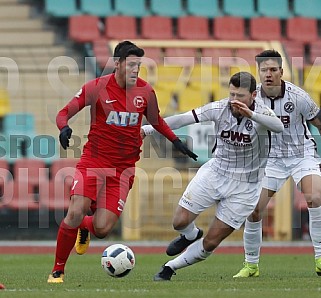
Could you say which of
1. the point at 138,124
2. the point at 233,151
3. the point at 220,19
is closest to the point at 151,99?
the point at 138,124

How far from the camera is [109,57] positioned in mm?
19953

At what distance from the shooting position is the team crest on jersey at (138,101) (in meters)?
9.79

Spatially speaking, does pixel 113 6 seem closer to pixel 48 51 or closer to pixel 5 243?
pixel 48 51

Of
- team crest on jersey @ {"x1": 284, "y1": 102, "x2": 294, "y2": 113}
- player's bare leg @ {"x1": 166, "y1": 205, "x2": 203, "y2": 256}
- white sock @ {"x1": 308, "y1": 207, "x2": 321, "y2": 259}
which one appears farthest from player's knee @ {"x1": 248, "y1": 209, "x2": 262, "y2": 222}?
team crest on jersey @ {"x1": 284, "y1": 102, "x2": 294, "y2": 113}

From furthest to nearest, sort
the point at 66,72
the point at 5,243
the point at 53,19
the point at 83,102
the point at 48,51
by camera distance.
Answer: the point at 53,19, the point at 48,51, the point at 66,72, the point at 5,243, the point at 83,102

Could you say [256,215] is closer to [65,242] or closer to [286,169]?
[286,169]

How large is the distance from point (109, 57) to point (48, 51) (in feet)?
7.18

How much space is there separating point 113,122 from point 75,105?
49 cm

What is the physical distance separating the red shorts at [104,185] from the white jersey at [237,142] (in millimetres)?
924

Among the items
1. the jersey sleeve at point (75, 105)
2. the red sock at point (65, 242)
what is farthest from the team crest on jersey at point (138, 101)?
the red sock at point (65, 242)

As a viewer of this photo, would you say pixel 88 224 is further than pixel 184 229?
Yes

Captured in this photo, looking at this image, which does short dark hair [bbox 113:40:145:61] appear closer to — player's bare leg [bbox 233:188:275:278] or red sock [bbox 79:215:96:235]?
red sock [bbox 79:215:96:235]

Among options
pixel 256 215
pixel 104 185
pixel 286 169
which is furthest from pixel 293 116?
pixel 104 185

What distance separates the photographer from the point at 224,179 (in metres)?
9.76
